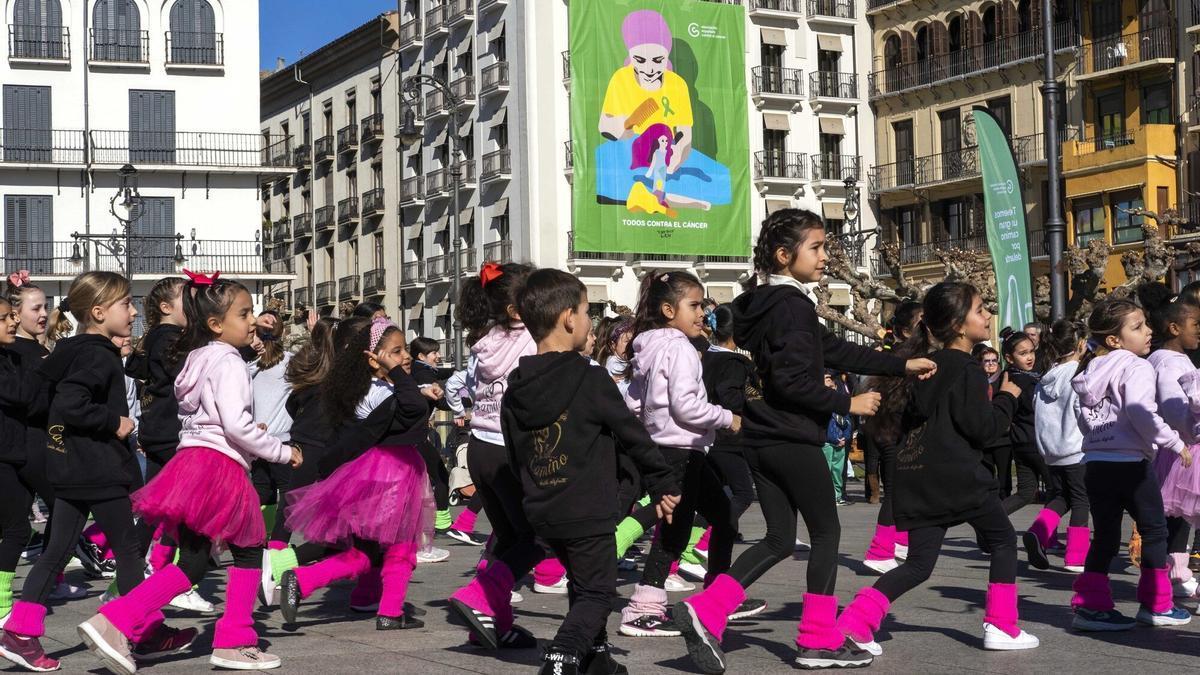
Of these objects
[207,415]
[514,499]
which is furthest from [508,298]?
[207,415]

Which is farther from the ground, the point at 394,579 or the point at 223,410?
the point at 223,410

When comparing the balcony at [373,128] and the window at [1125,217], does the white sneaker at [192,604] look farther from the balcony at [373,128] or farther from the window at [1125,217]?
the balcony at [373,128]

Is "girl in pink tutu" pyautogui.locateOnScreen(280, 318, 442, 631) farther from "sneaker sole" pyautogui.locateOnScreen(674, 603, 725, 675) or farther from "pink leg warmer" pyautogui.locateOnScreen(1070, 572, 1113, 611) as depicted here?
"pink leg warmer" pyautogui.locateOnScreen(1070, 572, 1113, 611)

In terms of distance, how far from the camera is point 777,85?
56.2 metres

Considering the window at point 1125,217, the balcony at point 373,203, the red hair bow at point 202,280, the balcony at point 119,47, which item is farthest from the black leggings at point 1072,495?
the balcony at point 373,203

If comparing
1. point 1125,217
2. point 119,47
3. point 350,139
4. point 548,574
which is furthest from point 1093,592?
point 350,139

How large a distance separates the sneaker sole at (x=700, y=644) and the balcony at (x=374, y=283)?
184ft

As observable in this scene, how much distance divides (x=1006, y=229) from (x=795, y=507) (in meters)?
15.7

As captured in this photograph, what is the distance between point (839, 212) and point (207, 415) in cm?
5183

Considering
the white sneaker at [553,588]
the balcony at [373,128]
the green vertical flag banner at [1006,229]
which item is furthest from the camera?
the balcony at [373,128]

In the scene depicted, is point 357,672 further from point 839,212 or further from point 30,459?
point 839,212

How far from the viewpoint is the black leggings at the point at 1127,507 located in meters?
7.95

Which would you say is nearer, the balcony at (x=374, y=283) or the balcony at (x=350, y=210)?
the balcony at (x=374, y=283)

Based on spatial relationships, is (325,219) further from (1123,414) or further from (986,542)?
(986,542)
